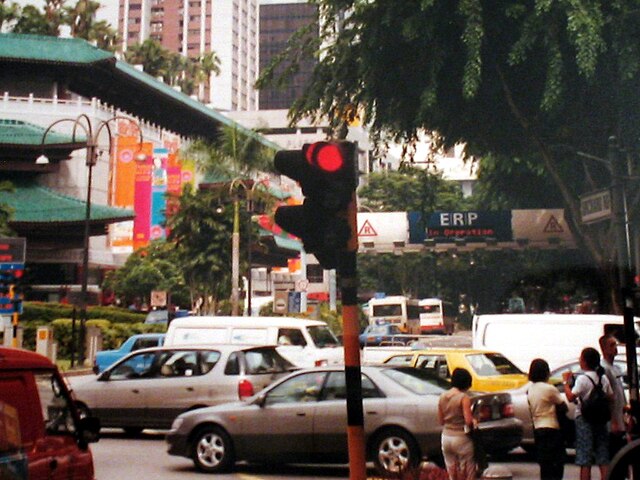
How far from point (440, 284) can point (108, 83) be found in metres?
26.8

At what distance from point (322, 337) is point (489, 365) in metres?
6.06

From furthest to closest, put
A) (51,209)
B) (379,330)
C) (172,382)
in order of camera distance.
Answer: (51,209) → (379,330) → (172,382)

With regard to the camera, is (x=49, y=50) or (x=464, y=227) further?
(x=49, y=50)

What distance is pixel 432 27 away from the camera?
1969 centimetres

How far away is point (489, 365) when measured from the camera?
1491 cm

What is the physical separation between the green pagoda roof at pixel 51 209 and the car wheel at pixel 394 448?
40.5 metres

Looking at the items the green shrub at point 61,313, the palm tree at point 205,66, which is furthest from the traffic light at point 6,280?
the palm tree at point 205,66

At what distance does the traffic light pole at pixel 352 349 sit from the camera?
667 cm

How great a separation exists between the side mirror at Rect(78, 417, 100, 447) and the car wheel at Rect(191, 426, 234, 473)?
5.65 m

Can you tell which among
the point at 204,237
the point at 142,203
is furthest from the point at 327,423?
the point at 142,203

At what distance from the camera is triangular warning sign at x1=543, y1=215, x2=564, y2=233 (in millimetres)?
32188

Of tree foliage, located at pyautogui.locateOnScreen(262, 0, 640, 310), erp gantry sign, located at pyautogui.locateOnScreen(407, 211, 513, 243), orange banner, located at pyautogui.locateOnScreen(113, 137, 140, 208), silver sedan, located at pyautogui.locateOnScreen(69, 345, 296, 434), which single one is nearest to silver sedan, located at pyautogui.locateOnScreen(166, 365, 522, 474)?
silver sedan, located at pyautogui.locateOnScreen(69, 345, 296, 434)

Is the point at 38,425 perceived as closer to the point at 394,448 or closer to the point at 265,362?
the point at 394,448

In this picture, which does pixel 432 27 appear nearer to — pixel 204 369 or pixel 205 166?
pixel 204 369
